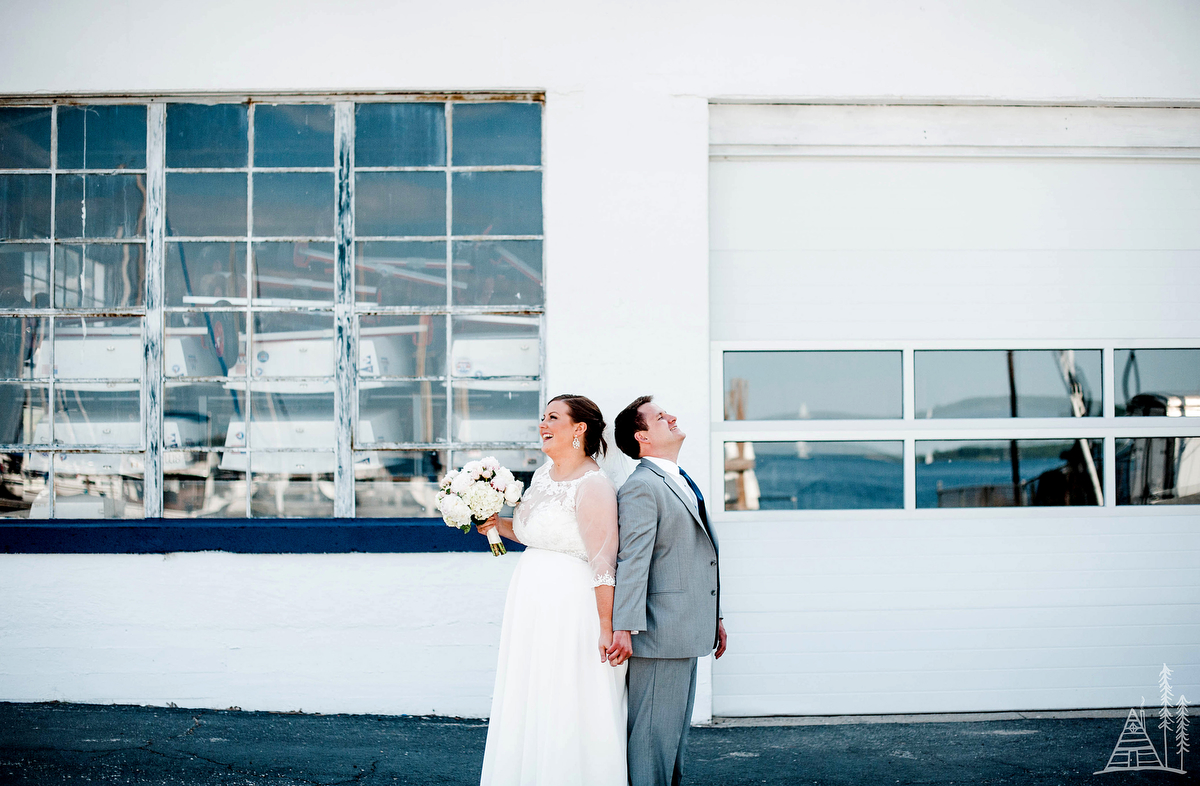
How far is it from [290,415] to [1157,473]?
5107mm

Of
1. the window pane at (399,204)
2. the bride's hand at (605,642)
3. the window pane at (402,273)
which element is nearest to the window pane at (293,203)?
the window pane at (399,204)

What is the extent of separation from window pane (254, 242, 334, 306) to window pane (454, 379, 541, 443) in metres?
1.08

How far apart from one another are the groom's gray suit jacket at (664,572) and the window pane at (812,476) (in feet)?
5.38

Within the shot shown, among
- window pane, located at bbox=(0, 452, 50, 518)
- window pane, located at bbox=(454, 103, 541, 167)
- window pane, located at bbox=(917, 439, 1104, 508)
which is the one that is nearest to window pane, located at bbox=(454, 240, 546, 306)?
window pane, located at bbox=(454, 103, 541, 167)

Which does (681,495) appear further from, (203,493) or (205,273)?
(205,273)

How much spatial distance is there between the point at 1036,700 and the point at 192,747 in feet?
15.0

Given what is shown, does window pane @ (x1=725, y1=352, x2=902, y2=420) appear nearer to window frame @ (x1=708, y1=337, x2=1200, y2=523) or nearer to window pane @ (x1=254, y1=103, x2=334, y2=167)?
window frame @ (x1=708, y1=337, x2=1200, y2=523)

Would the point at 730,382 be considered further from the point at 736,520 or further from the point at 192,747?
the point at 192,747

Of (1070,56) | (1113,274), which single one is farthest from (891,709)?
(1070,56)

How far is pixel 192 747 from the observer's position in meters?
4.13

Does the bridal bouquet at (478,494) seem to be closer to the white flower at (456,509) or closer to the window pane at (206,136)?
the white flower at (456,509)

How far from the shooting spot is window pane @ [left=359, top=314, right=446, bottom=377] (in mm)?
4840

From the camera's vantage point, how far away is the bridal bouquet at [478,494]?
10.9 ft

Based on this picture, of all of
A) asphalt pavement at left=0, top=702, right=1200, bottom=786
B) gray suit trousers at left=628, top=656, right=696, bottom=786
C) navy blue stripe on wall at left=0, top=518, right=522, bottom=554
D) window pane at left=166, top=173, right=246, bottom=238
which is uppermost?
window pane at left=166, top=173, right=246, bottom=238
